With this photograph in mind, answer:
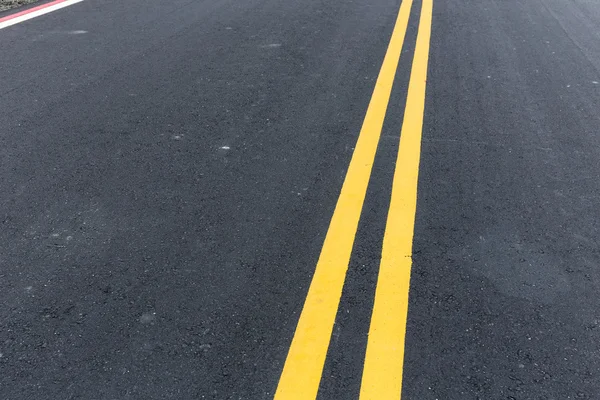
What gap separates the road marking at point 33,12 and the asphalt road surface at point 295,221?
0.65 m

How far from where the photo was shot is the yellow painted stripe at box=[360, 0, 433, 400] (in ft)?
9.18

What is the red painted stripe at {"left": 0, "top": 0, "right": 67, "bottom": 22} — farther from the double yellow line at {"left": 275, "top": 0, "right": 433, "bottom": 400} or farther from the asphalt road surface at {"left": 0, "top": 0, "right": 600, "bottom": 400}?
the double yellow line at {"left": 275, "top": 0, "right": 433, "bottom": 400}

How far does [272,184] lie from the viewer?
442cm

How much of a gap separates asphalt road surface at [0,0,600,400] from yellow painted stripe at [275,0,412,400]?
0.04 feet

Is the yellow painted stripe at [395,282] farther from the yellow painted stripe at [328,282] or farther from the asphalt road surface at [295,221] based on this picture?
the yellow painted stripe at [328,282]

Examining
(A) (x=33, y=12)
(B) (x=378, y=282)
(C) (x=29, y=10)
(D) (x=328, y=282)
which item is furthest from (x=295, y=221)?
(C) (x=29, y=10)

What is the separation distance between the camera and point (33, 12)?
334 inches

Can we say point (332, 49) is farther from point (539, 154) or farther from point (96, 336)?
point (96, 336)

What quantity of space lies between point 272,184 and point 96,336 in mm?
1798

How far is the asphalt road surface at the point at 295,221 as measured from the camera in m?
2.88

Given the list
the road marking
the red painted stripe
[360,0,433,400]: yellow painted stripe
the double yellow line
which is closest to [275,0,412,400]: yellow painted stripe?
the double yellow line

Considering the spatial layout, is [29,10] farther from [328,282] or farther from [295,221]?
[328,282]

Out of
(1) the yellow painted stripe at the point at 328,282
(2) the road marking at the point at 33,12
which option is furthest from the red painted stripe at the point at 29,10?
(1) the yellow painted stripe at the point at 328,282

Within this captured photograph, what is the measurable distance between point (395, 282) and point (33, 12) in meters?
7.25
